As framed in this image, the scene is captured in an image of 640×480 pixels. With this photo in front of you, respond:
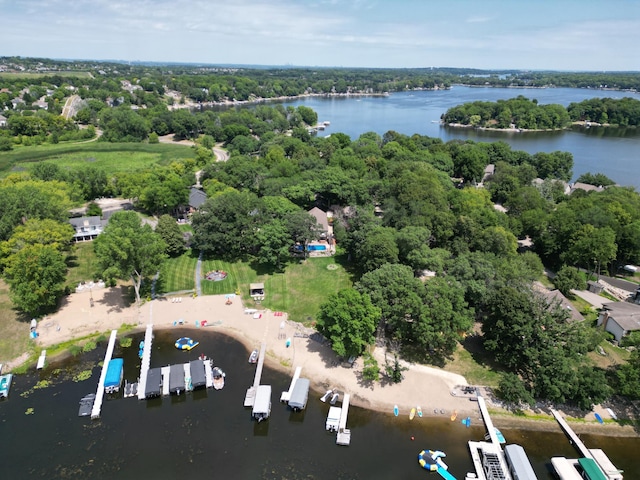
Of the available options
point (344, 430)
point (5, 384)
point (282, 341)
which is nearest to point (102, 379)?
point (5, 384)

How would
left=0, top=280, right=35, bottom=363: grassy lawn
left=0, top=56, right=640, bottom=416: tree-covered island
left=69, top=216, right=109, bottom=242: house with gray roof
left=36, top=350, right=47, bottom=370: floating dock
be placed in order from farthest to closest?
left=69, top=216, right=109, bottom=242: house with gray roof < left=0, top=280, right=35, bottom=363: grassy lawn < left=36, top=350, right=47, bottom=370: floating dock < left=0, top=56, right=640, bottom=416: tree-covered island

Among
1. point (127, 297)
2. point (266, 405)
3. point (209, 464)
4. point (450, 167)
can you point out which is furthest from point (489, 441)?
point (450, 167)

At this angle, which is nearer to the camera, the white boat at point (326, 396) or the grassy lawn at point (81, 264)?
the white boat at point (326, 396)

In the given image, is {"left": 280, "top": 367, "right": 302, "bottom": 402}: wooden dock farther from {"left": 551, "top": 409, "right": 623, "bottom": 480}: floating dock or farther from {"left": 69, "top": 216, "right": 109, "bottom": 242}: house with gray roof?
{"left": 69, "top": 216, "right": 109, "bottom": 242}: house with gray roof

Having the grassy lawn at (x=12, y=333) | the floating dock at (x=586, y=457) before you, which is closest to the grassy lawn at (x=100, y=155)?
the grassy lawn at (x=12, y=333)

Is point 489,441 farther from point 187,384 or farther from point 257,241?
point 257,241

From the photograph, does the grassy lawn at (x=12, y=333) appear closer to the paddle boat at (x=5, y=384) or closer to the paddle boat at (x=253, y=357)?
the paddle boat at (x=5, y=384)

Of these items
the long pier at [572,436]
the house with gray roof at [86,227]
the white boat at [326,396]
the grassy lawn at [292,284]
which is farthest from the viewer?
the house with gray roof at [86,227]

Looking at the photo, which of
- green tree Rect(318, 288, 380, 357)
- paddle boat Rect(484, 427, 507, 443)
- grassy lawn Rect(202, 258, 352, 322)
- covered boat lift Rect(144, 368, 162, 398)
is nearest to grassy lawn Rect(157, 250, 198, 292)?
grassy lawn Rect(202, 258, 352, 322)
